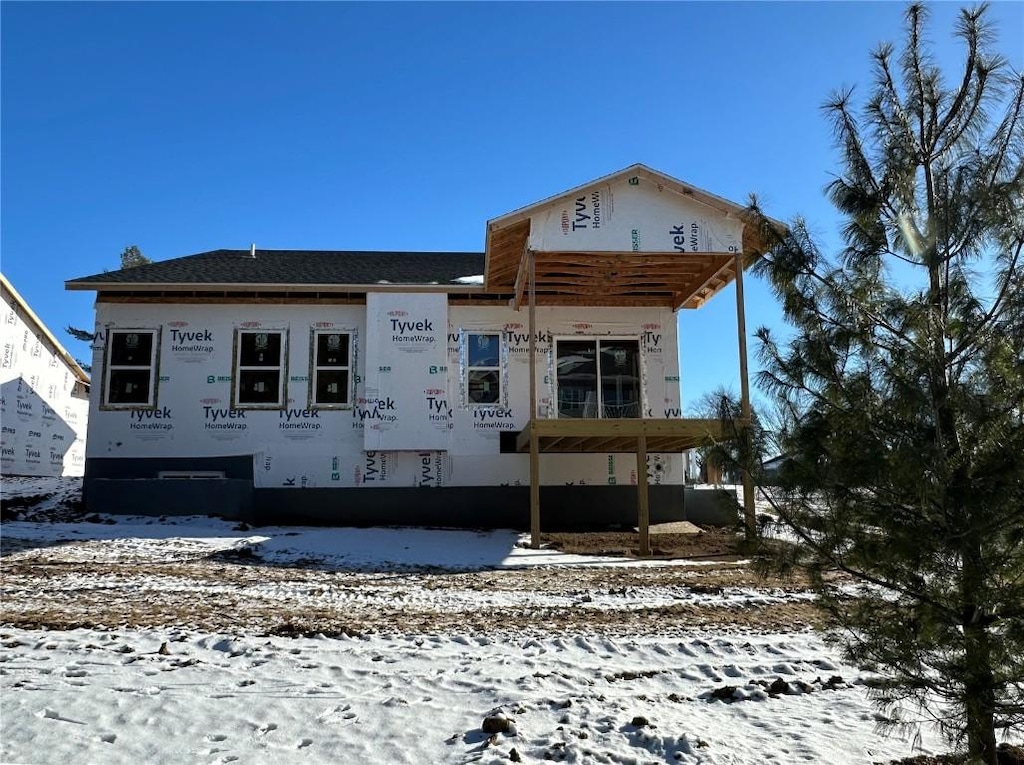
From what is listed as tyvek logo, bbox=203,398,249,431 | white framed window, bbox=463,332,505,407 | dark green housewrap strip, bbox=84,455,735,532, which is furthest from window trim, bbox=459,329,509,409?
tyvek logo, bbox=203,398,249,431

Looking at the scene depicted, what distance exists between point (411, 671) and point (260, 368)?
12.5 metres

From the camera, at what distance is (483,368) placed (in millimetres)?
16781

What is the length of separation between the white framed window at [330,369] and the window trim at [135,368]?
3333 mm

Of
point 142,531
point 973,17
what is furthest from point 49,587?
point 973,17

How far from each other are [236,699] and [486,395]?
12.3 meters

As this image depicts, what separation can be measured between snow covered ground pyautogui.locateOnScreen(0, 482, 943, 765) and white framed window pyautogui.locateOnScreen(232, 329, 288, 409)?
22.1ft

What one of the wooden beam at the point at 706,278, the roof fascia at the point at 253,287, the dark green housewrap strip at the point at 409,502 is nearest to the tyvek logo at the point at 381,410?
the dark green housewrap strip at the point at 409,502

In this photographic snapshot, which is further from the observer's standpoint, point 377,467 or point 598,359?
point 598,359

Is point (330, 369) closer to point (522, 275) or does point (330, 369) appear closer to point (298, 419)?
point (298, 419)

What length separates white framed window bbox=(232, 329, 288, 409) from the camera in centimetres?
1647

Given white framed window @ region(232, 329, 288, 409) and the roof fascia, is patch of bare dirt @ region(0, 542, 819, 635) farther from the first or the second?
the roof fascia

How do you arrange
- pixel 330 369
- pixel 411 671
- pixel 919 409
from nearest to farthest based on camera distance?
Result: 1. pixel 919 409
2. pixel 411 671
3. pixel 330 369

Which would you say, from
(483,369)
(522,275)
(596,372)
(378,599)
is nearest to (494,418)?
(483,369)

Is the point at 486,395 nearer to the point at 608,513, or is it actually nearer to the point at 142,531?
the point at 608,513
